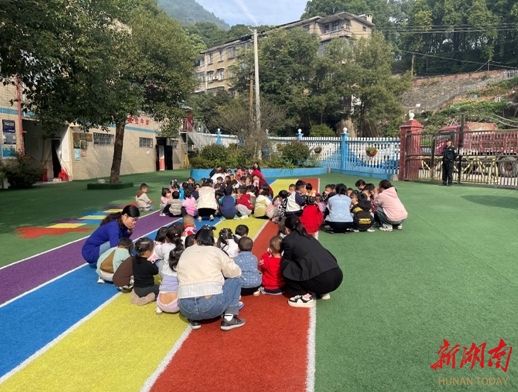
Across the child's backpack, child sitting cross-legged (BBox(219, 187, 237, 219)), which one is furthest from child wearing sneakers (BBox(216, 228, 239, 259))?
child sitting cross-legged (BBox(219, 187, 237, 219))

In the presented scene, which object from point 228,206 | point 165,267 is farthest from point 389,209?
point 165,267

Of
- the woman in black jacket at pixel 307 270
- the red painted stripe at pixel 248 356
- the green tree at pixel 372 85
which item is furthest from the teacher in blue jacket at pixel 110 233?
the green tree at pixel 372 85

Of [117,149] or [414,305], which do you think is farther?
[117,149]

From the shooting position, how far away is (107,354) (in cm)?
355

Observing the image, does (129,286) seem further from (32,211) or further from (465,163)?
(465,163)

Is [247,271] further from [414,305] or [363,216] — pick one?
[363,216]

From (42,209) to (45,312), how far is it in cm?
873

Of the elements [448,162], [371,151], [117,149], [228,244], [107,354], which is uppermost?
[117,149]

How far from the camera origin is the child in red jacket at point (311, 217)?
8.07 meters

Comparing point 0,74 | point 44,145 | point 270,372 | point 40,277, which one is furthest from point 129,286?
point 44,145

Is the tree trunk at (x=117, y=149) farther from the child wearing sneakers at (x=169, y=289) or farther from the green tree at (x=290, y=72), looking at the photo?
the green tree at (x=290, y=72)

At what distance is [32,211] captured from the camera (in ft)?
38.4

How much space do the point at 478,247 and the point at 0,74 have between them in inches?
456

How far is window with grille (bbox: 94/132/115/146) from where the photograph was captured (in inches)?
988
